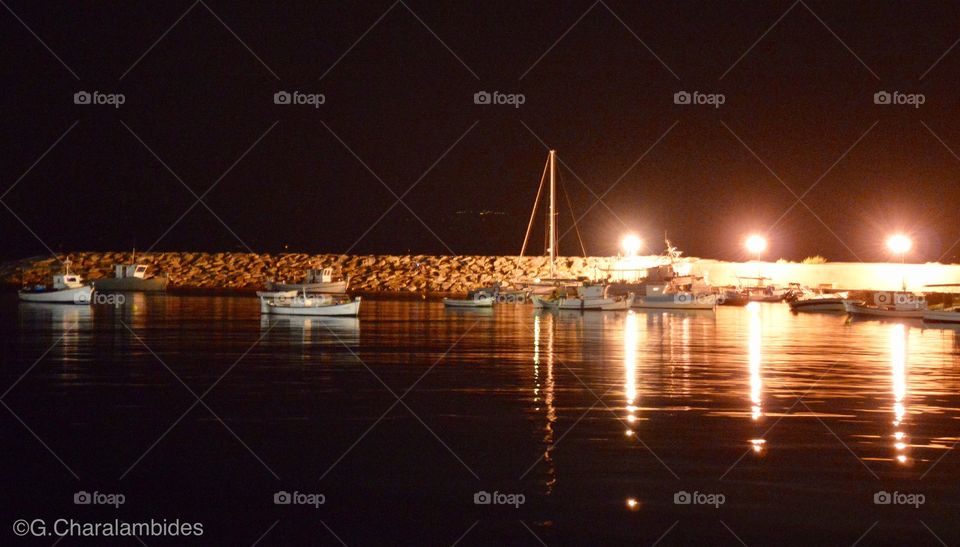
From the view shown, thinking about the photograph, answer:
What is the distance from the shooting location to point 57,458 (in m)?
15.1

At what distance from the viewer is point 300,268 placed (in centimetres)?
12975

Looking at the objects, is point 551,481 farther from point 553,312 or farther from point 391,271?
point 391,271

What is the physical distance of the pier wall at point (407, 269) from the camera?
101m

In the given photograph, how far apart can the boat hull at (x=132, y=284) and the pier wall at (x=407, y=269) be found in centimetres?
1691

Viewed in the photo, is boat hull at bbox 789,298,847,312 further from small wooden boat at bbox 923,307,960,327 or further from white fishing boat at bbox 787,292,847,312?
small wooden boat at bbox 923,307,960,327

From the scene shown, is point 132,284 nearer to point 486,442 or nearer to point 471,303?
point 471,303

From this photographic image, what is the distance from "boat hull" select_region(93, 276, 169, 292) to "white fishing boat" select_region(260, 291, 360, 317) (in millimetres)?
42782

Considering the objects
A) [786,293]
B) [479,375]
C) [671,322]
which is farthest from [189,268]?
[479,375]

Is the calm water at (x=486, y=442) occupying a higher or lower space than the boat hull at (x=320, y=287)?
lower

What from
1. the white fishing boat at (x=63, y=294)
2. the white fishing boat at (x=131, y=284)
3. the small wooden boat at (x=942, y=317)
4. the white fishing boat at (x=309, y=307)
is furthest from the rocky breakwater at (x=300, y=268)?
the small wooden boat at (x=942, y=317)

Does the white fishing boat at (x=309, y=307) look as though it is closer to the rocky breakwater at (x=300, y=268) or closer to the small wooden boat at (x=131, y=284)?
the small wooden boat at (x=131, y=284)

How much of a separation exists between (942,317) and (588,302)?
20.0 metres

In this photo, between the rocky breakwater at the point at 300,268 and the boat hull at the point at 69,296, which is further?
the rocky breakwater at the point at 300,268

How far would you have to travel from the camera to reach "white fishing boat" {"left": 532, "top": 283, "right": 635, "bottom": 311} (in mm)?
67125
